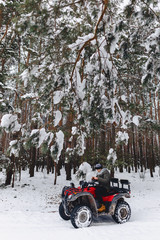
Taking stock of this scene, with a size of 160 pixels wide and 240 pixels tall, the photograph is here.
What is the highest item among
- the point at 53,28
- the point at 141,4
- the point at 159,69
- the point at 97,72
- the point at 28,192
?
the point at 141,4

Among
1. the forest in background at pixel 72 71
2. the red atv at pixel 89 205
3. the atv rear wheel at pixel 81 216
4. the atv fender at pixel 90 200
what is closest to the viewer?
the forest in background at pixel 72 71

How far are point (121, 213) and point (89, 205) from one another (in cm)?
92

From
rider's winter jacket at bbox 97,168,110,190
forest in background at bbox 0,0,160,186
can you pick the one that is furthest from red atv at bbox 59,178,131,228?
forest in background at bbox 0,0,160,186

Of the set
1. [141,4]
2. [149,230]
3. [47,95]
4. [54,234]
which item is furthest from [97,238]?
[141,4]

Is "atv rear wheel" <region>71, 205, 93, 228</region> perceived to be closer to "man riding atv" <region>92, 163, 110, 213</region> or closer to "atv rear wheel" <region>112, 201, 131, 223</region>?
"man riding atv" <region>92, 163, 110, 213</region>

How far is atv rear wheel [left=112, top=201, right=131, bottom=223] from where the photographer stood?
470cm

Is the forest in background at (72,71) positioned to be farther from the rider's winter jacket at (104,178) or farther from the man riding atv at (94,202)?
the man riding atv at (94,202)

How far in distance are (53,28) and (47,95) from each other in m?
1.88

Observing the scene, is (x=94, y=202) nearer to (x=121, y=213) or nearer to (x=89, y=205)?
(x=89, y=205)

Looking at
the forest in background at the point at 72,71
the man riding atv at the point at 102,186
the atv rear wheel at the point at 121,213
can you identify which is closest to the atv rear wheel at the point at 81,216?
the man riding atv at the point at 102,186

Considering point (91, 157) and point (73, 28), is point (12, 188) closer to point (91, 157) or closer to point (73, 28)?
point (91, 157)

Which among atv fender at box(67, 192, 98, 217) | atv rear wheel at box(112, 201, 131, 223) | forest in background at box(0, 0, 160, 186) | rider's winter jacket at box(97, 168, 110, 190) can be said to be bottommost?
atv rear wheel at box(112, 201, 131, 223)

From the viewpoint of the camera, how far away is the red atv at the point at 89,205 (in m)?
4.33

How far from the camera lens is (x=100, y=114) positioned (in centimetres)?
391
